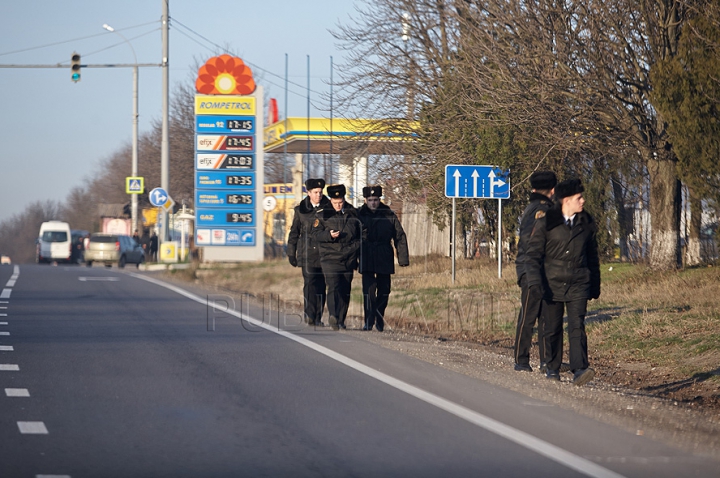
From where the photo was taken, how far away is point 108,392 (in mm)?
8289

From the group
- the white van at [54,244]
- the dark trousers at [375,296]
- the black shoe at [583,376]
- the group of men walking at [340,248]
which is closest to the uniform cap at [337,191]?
the group of men walking at [340,248]

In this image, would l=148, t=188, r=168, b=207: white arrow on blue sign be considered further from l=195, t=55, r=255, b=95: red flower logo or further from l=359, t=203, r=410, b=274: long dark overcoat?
l=359, t=203, r=410, b=274: long dark overcoat

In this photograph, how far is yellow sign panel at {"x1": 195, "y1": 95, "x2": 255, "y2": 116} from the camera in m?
34.1

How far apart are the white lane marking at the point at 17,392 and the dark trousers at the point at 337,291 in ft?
17.4

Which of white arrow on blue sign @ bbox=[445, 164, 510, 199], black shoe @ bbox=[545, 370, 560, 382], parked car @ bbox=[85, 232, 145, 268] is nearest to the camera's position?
black shoe @ bbox=[545, 370, 560, 382]

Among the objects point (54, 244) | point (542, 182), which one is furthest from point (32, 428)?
point (54, 244)

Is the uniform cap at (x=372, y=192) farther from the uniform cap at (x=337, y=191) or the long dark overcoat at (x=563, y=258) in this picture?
the long dark overcoat at (x=563, y=258)

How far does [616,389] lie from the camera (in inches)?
379


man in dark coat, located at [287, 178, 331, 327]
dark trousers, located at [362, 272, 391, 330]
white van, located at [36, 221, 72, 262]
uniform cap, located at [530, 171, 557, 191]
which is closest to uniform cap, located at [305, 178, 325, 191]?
man in dark coat, located at [287, 178, 331, 327]

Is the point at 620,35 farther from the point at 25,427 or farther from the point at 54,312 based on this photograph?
the point at 25,427

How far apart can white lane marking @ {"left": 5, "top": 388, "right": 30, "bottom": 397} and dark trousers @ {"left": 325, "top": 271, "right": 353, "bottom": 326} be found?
5.32 meters

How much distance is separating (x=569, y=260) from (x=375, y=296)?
4.91m

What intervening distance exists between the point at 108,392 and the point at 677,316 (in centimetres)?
793

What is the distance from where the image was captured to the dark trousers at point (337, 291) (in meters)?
13.1
